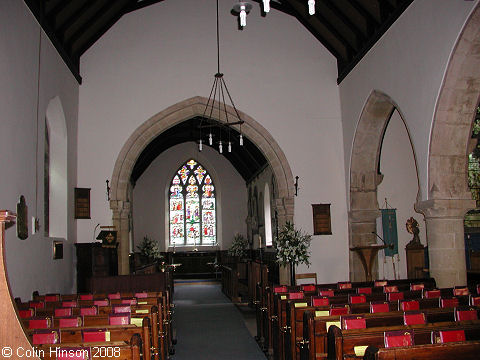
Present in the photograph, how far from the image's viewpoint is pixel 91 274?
380 inches

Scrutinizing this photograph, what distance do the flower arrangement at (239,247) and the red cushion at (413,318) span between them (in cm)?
1387

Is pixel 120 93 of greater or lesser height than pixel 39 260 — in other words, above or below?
above

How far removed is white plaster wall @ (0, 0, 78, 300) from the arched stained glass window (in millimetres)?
10651

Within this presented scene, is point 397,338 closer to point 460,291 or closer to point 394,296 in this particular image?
point 394,296

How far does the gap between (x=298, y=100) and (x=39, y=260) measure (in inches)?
233

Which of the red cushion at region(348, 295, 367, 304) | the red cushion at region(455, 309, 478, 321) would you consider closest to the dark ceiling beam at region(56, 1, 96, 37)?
the red cushion at region(348, 295, 367, 304)

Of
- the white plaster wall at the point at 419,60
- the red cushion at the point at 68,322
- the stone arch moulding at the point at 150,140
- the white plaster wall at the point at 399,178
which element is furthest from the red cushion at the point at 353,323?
the white plaster wall at the point at 399,178

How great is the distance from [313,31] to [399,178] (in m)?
3.49

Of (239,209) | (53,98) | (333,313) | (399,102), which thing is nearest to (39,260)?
(53,98)

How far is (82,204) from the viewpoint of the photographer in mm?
10203

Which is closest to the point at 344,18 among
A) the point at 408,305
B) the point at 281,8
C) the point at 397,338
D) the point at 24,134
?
the point at 281,8

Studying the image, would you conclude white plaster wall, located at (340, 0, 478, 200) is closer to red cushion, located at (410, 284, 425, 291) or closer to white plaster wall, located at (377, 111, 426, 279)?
red cushion, located at (410, 284, 425, 291)

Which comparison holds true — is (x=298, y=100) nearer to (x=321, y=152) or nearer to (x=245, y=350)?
(x=321, y=152)

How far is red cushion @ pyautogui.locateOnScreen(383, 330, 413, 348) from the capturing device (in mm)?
3105
